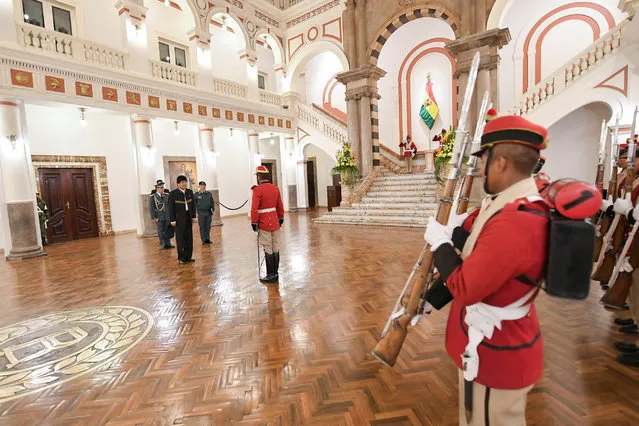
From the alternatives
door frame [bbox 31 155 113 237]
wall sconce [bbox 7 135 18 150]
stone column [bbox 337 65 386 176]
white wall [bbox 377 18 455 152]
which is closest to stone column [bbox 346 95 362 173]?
stone column [bbox 337 65 386 176]

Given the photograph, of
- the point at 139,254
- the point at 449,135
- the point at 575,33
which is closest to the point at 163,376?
the point at 139,254

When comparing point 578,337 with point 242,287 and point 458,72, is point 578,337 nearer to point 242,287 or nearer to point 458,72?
point 242,287

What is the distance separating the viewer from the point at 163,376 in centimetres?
261

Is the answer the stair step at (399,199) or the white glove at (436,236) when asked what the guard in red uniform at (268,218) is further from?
the stair step at (399,199)

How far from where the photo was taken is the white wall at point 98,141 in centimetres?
991

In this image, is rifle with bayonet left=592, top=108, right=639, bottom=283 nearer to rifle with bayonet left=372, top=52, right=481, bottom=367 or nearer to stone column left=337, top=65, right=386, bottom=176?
rifle with bayonet left=372, top=52, right=481, bottom=367

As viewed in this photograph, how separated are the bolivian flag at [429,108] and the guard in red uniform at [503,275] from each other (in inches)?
557

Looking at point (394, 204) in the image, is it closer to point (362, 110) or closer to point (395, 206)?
point (395, 206)

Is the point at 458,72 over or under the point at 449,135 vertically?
over

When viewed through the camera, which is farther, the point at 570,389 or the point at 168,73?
the point at 168,73

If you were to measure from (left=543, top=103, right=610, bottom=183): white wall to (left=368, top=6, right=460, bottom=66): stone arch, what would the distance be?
14.8ft

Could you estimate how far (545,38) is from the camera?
11359 millimetres

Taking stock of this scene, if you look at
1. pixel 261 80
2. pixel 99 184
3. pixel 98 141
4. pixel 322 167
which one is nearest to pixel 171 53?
pixel 98 141

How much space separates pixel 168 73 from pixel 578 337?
39.7 feet
